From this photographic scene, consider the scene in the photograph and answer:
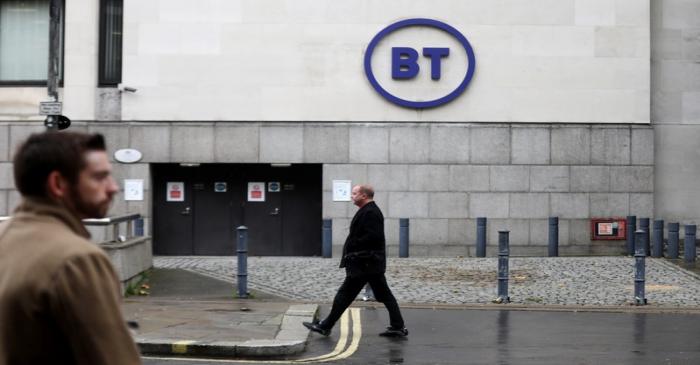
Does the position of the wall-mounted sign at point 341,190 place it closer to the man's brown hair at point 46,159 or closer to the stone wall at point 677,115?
the stone wall at point 677,115

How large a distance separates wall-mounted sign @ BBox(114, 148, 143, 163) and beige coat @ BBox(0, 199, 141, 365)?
21.0m

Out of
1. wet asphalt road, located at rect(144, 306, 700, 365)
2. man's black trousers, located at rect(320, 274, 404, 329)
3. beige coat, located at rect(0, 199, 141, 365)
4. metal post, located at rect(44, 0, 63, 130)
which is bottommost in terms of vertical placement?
wet asphalt road, located at rect(144, 306, 700, 365)

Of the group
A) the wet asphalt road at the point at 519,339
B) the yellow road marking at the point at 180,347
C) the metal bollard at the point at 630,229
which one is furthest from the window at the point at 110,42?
the yellow road marking at the point at 180,347

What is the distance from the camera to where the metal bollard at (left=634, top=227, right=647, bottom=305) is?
14.4 meters

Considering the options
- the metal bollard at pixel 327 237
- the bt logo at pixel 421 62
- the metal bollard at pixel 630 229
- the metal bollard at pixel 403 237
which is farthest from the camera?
the bt logo at pixel 421 62

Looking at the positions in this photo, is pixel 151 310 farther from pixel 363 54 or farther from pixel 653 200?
pixel 653 200

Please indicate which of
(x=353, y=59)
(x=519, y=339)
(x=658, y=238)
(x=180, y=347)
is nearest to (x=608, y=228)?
(x=658, y=238)

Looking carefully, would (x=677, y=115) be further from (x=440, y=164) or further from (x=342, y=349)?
(x=342, y=349)

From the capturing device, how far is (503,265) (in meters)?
14.6

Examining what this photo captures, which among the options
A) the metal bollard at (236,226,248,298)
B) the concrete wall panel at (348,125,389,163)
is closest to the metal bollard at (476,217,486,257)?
the concrete wall panel at (348,125,389,163)

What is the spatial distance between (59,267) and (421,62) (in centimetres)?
2166

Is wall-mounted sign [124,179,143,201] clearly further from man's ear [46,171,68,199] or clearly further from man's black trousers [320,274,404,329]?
man's ear [46,171,68,199]

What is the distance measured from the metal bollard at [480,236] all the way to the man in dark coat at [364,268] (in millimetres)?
10928

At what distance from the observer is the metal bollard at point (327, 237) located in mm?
22141
